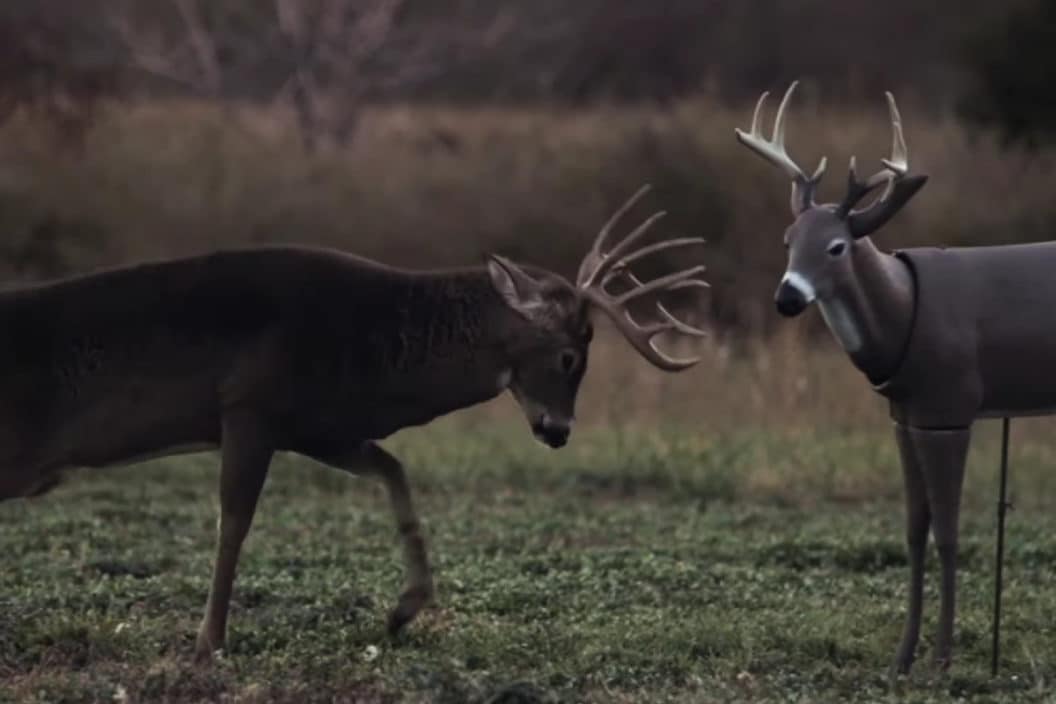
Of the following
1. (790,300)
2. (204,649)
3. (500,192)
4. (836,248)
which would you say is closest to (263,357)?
(204,649)

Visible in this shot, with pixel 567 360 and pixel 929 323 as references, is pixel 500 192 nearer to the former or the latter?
pixel 567 360

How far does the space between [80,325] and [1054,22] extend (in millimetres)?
17499

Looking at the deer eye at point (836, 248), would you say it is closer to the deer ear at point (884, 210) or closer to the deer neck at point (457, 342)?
the deer ear at point (884, 210)

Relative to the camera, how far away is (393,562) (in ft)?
34.7

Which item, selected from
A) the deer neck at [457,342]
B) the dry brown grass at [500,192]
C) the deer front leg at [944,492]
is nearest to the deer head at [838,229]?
the deer front leg at [944,492]

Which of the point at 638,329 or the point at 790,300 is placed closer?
the point at 790,300

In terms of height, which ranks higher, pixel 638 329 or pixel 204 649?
pixel 638 329

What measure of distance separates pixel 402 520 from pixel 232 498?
744 millimetres

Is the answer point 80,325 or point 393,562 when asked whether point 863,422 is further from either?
point 80,325

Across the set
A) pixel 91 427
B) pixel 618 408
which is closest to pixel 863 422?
A: pixel 618 408

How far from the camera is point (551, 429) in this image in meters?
8.49

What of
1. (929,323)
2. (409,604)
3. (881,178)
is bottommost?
(409,604)

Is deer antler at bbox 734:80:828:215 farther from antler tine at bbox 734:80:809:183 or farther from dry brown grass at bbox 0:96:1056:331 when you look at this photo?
dry brown grass at bbox 0:96:1056:331

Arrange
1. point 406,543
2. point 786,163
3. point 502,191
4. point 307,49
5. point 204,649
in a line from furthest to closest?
point 307,49, point 502,191, point 406,543, point 204,649, point 786,163
